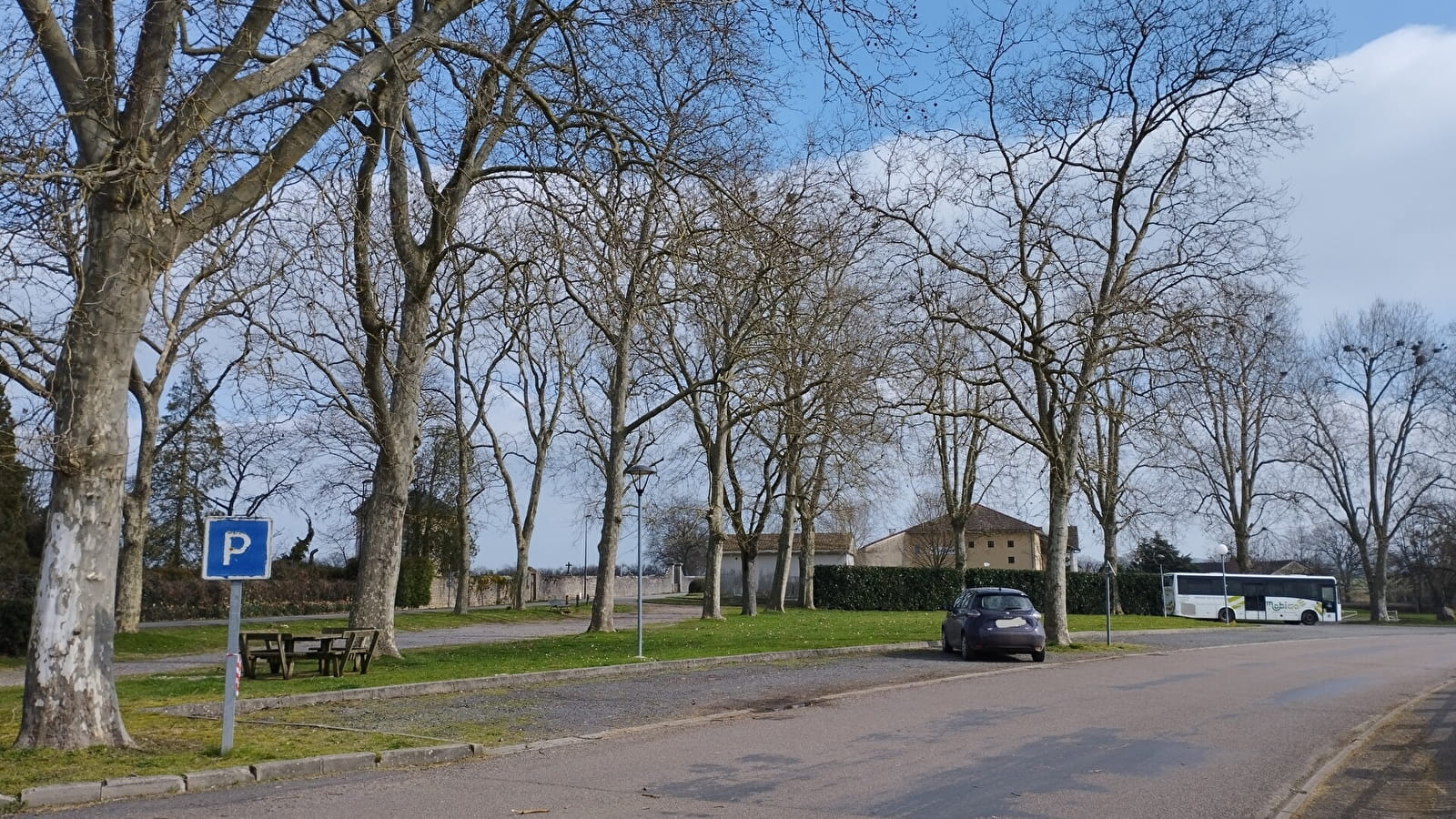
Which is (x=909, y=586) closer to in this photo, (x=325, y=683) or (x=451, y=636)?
(x=451, y=636)

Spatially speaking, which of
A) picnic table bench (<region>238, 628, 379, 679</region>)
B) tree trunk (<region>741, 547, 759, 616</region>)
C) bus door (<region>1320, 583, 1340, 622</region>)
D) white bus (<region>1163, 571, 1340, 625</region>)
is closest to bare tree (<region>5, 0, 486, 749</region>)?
picnic table bench (<region>238, 628, 379, 679</region>)

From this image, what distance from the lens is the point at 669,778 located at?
30.1 feet

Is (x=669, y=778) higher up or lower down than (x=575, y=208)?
lower down

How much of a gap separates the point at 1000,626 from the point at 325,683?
541 inches

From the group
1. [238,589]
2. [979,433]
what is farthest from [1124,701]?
[979,433]

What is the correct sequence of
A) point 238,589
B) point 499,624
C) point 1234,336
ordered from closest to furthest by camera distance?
1. point 238,589
2. point 1234,336
3. point 499,624

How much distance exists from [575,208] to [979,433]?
1228 inches

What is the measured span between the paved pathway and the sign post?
9760 millimetres

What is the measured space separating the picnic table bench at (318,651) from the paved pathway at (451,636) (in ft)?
12.5

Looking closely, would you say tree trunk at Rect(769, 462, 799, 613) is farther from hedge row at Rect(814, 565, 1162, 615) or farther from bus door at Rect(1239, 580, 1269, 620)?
bus door at Rect(1239, 580, 1269, 620)

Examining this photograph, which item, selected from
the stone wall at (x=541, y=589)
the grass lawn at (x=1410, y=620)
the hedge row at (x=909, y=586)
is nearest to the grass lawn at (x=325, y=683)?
the stone wall at (x=541, y=589)

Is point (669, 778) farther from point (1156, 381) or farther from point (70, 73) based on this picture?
point (1156, 381)

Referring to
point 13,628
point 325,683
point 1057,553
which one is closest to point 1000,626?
point 1057,553

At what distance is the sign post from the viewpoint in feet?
31.8
